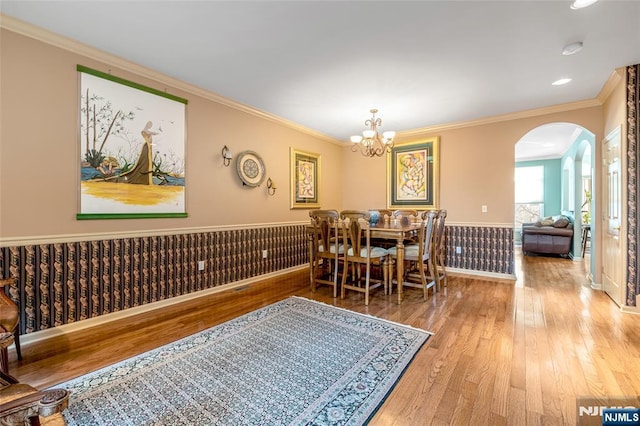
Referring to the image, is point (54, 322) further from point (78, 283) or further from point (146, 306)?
point (146, 306)

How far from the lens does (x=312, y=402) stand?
5.27ft

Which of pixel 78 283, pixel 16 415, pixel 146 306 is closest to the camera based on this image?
pixel 16 415

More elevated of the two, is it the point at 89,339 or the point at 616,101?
the point at 616,101

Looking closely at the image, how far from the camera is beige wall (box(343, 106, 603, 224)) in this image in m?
4.30

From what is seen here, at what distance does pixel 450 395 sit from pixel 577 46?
3.12 m

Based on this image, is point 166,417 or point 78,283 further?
point 78,283

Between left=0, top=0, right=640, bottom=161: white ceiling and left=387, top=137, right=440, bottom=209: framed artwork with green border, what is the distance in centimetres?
136

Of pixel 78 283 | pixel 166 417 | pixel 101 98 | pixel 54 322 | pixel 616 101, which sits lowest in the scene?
pixel 166 417

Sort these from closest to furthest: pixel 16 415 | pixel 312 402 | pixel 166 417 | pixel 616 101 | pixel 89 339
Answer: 1. pixel 16 415
2. pixel 166 417
3. pixel 312 402
4. pixel 89 339
5. pixel 616 101

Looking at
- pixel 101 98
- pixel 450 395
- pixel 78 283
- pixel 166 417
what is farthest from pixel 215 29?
pixel 450 395

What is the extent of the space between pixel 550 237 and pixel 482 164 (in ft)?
10.1

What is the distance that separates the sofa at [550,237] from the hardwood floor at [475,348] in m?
2.79

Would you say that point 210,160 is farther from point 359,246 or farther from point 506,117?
point 506,117

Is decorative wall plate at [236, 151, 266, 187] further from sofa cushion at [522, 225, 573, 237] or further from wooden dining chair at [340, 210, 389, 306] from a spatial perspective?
sofa cushion at [522, 225, 573, 237]
